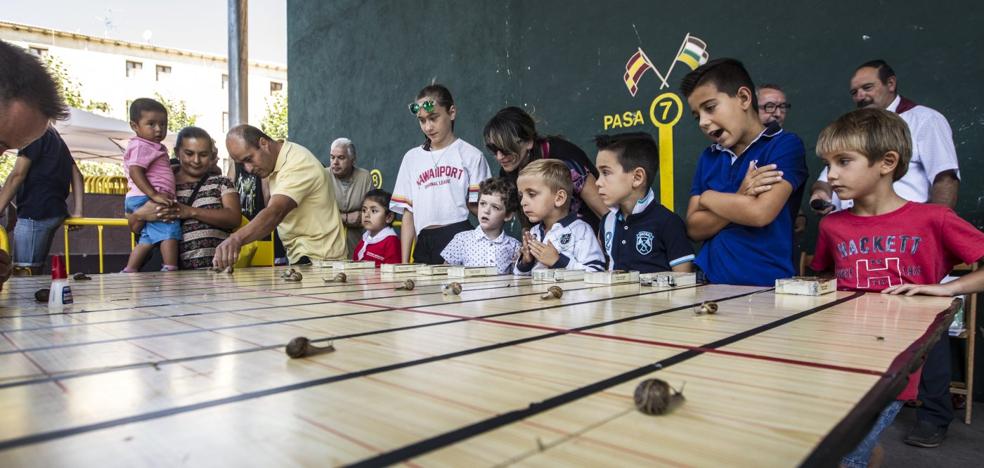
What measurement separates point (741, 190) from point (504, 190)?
109 cm

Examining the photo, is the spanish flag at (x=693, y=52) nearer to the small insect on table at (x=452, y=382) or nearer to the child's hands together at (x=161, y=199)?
the small insect on table at (x=452, y=382)

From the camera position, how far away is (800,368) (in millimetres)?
584

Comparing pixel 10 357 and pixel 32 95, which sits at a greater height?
pixel 32 95

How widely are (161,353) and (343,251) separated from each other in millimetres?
2564

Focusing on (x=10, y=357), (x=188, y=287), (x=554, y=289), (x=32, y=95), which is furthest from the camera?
(x=188, y=287)

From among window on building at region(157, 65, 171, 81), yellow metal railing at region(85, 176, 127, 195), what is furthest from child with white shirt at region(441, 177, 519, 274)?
window on building at region(157, 65, 171, 81)

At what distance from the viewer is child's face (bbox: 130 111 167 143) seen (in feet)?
10.8

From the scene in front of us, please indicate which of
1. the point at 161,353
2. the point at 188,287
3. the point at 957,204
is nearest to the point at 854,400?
the point at 161,353

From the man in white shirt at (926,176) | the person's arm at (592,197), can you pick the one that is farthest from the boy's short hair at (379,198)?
the man in white shirt at (926,176)

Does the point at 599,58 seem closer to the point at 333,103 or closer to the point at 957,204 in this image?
the point at 957,204

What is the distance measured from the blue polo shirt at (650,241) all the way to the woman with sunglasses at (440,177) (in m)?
0.93

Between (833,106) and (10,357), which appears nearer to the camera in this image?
(10,357)

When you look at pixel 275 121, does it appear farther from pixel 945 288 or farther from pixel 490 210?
pixel 945 288

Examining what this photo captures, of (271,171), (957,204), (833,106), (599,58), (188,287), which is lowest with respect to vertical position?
(188,287)
